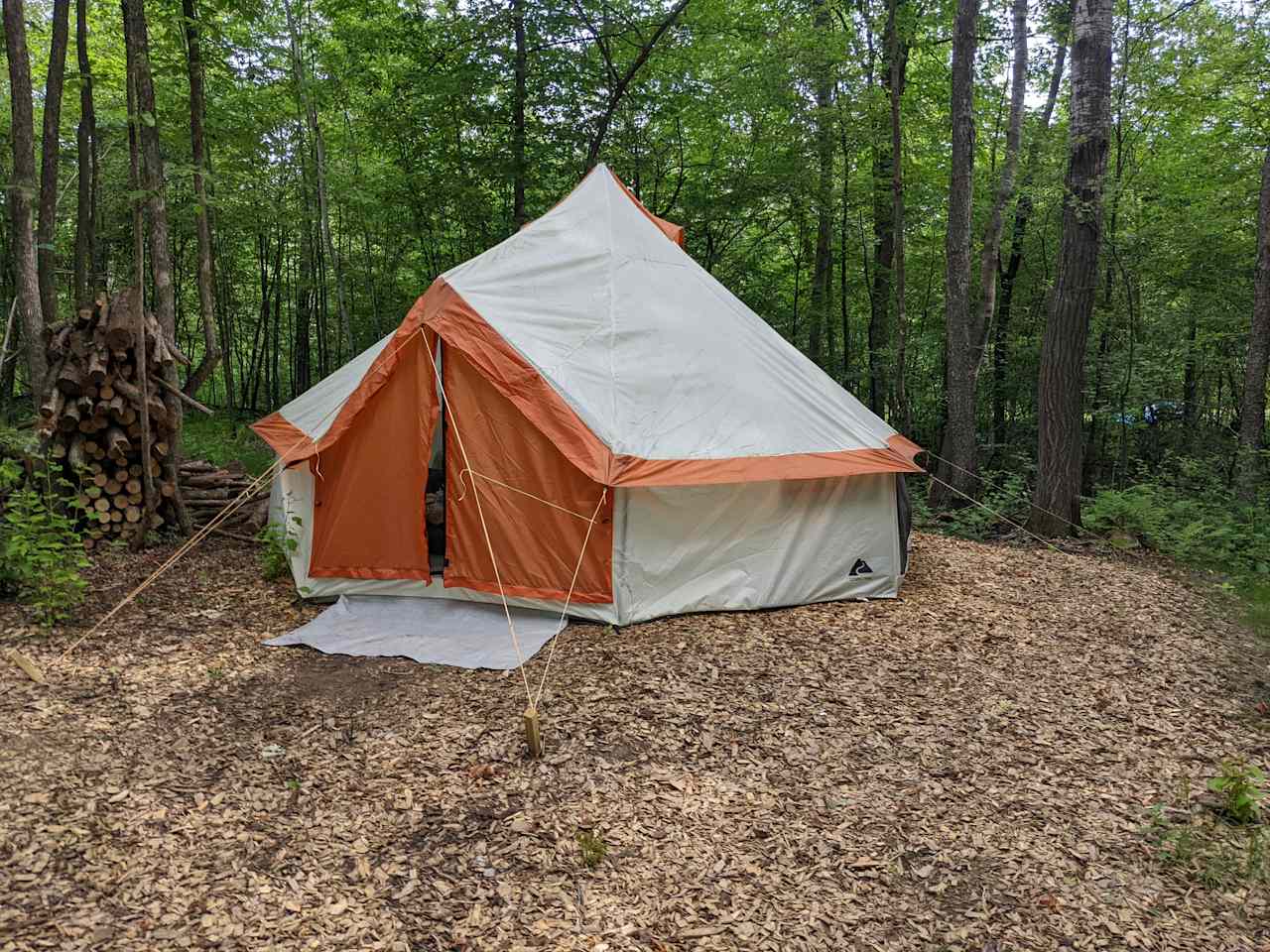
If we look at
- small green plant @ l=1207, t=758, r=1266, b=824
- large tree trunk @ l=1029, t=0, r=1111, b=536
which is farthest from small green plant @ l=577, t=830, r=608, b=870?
large tree trunk @ l=1029, t=0, r=1111, b=536

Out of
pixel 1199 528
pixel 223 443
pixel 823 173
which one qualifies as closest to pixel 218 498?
pixel 223 443

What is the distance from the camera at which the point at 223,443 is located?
11.6m

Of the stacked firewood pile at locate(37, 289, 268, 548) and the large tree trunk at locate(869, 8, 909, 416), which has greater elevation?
the large tree trunk at locate(869, 8, 909, 416)

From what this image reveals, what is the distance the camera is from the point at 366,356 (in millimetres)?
6496

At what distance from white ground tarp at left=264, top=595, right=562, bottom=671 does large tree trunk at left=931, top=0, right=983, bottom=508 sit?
192 inches

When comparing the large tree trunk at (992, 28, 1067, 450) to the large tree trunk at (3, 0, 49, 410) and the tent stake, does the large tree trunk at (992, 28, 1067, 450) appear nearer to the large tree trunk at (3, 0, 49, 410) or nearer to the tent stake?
the tent stake

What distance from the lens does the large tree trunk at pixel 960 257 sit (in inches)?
314

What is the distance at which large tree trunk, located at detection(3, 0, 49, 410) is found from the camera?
5910 mm

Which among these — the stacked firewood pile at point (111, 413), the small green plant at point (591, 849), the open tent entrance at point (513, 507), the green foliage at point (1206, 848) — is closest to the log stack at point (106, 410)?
the stacked firewood pile at point (111, 413)

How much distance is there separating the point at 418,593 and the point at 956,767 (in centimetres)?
364

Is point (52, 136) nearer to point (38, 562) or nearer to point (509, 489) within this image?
point (38, 562)

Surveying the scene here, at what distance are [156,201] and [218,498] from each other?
2.70 meters

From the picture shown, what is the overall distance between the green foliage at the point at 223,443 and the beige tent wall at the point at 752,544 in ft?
18.8

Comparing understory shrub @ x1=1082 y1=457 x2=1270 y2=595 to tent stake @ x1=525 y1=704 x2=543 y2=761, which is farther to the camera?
understory shrub @ x1=1082 y1=457 x2=1270 y2=595
